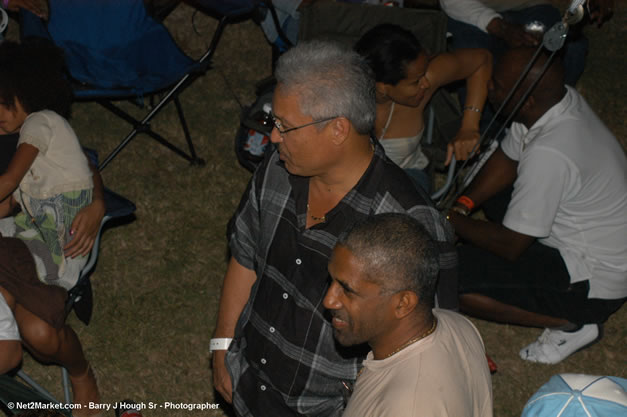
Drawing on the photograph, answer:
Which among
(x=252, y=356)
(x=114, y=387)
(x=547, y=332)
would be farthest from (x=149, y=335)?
(x=547, y=332)

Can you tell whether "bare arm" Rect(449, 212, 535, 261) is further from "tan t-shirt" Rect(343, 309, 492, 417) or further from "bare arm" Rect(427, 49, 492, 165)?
"tan t-shirt" Rect(343, 309, 492, 417)

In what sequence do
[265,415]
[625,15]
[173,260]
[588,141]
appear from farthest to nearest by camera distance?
1. [625,15]
2. [173,260]
3. [588,141]
4. [265,415]

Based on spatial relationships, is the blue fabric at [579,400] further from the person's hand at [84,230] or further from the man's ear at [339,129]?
the person's hand at [84,230]

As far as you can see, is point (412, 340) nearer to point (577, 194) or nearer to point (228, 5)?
point (577, 194)

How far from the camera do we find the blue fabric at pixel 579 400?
149 centimetres

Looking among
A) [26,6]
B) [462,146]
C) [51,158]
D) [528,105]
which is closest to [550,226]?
[528,105]

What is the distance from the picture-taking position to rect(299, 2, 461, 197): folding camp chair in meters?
4.16

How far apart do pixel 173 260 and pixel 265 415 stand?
206 cm

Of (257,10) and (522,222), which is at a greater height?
(257,10)

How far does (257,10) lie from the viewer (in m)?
4.79

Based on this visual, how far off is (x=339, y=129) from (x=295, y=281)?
23.3 inches

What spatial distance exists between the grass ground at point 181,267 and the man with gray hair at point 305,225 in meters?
1.32

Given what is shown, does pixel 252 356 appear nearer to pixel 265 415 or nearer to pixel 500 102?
pixel 265 415

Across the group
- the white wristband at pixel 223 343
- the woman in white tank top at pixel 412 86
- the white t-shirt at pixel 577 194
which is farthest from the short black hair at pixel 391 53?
the white wristband at pixel 223 343
